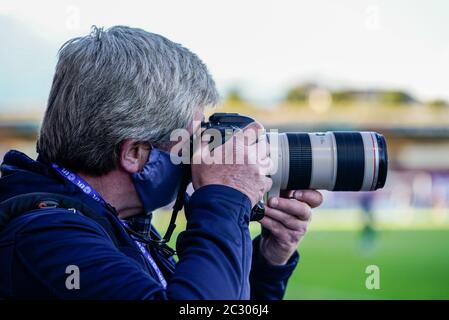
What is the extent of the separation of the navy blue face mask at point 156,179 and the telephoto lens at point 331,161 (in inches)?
11.0

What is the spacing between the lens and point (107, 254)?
1414 mm

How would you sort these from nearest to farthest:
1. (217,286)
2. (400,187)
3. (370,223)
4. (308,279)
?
(217,286)
(308,279)
(370,223)
(400,187)

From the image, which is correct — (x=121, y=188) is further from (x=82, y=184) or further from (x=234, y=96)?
(x=234, y=96)

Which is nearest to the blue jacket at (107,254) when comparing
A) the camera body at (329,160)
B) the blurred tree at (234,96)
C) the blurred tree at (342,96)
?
the camera body at (329,160)

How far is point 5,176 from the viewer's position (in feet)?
5.32

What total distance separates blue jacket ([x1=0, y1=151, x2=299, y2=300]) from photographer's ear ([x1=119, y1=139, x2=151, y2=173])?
0.50 ft

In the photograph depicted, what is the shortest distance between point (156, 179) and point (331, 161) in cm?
48

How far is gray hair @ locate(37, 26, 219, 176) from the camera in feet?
5.33

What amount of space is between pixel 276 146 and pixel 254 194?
31cm

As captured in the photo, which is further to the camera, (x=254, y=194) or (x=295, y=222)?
(x=295, y=222)

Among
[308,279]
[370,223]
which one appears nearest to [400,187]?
[370,223]

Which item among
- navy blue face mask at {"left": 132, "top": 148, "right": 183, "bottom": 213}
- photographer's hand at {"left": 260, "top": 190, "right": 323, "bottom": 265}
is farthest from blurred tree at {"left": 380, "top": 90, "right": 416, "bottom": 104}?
navy blue face mask at {"left": 132, "top": 148, "right": 183, "bottom": 213}

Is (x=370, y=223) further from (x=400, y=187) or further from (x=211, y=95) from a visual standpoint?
(x=211, y=95)

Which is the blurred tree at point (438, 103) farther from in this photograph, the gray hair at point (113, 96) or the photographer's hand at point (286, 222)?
the gray hair at point (113, 96)
